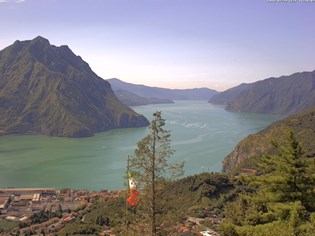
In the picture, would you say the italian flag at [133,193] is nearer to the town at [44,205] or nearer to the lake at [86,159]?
the town at [44,205]

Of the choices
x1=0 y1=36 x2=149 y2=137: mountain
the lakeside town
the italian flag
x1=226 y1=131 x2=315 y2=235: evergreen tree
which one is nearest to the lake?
the lakeside town

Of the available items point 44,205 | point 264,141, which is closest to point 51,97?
point 264,141

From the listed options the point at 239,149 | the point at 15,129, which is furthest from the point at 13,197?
the point at 15,129

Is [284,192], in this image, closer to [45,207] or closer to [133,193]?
[133,193]

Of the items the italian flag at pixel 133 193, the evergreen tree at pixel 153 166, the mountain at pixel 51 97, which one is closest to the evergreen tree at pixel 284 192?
the evergreen tree at pixel 153 166

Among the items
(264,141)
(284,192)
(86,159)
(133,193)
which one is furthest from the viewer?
(86,159)

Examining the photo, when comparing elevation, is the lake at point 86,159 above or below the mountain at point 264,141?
below

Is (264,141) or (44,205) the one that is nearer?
(44,205)

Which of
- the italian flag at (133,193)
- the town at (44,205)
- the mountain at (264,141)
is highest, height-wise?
the italian flag at (133,193)
